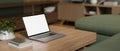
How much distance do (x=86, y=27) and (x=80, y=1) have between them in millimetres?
1738

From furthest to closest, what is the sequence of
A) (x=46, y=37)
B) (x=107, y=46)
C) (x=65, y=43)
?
(x=46, y=37), (x=65, y=43), (x=107, y=46)

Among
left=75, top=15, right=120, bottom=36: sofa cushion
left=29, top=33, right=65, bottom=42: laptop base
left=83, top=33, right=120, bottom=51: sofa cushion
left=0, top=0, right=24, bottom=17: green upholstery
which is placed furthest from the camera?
left=0, top=0, right=24, bottom=17: green upholstery

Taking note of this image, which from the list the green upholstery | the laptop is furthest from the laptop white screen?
the green upholstery

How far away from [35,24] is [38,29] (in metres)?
0.06

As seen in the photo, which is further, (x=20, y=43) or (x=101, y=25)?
(x=101, y=25)

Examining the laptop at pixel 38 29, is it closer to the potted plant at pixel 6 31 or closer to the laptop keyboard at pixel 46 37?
the laptop keyboard at pixel 46 37

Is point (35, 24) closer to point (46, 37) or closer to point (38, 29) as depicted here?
point (38, 29)

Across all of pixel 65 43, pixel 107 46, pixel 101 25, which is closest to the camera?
pixel 107 46

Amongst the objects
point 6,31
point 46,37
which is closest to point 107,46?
point 46,37

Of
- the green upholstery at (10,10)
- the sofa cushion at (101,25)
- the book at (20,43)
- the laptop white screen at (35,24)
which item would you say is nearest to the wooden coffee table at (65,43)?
the book at (20,43)

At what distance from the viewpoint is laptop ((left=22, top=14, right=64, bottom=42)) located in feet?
5.18

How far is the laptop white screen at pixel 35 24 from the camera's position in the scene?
1.60 metres

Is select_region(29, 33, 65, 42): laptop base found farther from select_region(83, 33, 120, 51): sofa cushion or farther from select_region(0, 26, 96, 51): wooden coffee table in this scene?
select_region(83, 33, 120, 51): sofa cushion

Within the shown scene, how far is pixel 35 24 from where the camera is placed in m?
1.68
